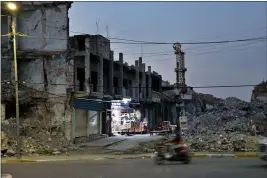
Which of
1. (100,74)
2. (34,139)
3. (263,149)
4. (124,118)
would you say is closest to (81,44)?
(100,74)

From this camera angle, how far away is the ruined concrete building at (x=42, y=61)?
33.8 metres

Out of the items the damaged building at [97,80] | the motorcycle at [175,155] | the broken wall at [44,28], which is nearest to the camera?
the motorcycle at [175,155]

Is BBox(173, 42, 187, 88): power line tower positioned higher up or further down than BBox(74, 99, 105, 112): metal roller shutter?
higher up

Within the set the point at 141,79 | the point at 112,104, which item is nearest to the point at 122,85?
the point at 112,104

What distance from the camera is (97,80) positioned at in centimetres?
Result: 3997

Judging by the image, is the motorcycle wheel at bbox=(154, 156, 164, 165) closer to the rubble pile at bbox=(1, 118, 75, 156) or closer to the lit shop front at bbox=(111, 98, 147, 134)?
the rubble pile at bbox=(1, 118, 75, 156)

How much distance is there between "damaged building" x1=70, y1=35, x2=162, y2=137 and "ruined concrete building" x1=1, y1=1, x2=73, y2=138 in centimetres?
128

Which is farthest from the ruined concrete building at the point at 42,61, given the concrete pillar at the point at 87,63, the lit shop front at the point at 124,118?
the lit shop front at the point at 124,118

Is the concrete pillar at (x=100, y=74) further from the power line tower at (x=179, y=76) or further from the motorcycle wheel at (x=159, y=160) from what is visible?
the power line tower at (x=179, y=76)

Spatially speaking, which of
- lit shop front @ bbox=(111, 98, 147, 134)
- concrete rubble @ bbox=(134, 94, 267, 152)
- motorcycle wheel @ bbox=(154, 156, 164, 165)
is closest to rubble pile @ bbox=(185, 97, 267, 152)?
concrete rubble @ bbox=(134, 94, 267, 152)

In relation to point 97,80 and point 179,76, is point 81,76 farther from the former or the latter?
point 179,76

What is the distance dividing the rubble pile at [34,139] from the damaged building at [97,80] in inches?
146

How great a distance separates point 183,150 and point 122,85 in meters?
27.9

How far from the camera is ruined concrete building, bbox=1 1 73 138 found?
1330 inches
